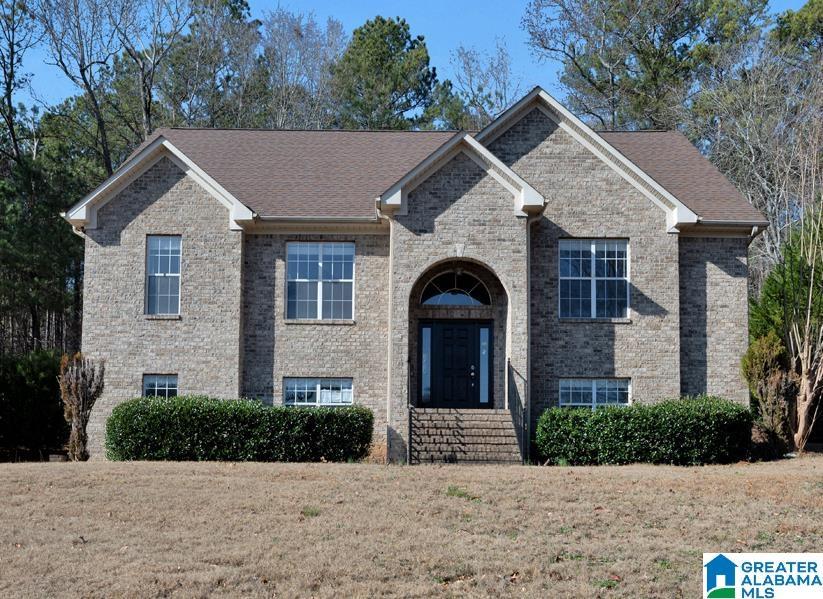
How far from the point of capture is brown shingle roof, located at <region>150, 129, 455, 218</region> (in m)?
23.8

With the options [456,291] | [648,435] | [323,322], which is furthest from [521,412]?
[323,322]

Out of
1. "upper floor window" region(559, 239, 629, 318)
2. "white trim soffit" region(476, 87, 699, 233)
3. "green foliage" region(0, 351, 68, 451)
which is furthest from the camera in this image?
"green foliage" region(0, 351, 68, 451)

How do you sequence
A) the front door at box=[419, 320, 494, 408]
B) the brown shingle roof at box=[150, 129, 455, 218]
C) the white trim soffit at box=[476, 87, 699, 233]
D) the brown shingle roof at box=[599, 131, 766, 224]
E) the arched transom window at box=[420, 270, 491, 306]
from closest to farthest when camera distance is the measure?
the white trim soffit at box=[476, 87, 699, 233]
the front door at box=[419, 320, 494, 408]
the brown shingle roof at box=[599, 131, 766, 224]
the arched transom window at box=[420, 270, 491, 306]
the brown shingle roof at box=[150, 129, 455, 218]

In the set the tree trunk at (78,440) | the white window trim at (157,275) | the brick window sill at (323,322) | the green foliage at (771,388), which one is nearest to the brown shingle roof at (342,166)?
the white window trim at (157,275)

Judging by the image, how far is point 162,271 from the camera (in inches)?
915

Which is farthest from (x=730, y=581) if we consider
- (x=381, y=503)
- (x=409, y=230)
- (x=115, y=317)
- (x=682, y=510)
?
(x=115, y=317)

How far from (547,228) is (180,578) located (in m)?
14.3

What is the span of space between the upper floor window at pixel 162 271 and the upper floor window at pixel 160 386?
1618 mm

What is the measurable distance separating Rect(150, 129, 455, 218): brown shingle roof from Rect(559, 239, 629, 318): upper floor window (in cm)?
500

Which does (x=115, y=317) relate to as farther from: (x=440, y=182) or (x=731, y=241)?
(x=731, y=241)

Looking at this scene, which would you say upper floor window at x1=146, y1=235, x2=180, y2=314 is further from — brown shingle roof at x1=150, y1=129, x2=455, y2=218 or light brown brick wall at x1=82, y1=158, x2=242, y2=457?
brown shingle roof at x1=150, y1=129, x2=455, y2=218

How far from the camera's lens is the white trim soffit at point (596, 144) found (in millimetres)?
22625

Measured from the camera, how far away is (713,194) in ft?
79.5

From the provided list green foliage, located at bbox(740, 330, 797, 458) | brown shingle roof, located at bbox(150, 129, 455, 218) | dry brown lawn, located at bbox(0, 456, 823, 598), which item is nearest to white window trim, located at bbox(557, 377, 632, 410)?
green foliage, located at bbox(740, 330, 797, 458)
